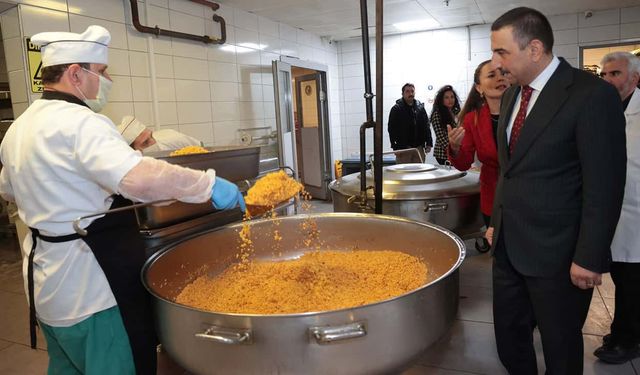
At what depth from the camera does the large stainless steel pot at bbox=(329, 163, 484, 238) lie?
2.62 m

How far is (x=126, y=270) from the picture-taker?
1.42 meters

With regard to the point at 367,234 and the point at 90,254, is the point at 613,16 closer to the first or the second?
the point at 367,234

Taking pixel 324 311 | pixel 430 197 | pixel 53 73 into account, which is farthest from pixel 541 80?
pixel 53 73

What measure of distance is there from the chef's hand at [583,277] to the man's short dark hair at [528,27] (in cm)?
69

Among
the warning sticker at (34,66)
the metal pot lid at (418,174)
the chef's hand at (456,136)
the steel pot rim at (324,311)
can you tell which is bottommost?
the steel pot rim at (324,311)

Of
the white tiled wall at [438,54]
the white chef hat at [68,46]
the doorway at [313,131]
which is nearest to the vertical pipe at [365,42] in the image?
the white chef hat at [68,46]

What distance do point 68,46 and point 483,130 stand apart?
1772 mm

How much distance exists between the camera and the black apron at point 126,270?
135cm

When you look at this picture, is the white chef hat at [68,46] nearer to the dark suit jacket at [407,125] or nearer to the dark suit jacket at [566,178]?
the dark suit jacket at [566,178]

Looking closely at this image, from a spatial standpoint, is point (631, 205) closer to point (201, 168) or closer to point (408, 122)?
point (201, 168)

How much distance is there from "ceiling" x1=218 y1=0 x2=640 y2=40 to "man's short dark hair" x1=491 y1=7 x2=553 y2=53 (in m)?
3.52

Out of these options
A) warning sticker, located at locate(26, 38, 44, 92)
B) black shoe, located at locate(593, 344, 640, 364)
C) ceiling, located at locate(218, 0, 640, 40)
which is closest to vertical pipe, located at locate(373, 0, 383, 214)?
black shoe, located at locate(593, 344, 640, 364)

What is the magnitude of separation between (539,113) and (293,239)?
3.50 ft

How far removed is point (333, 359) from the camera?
3.62 feet
